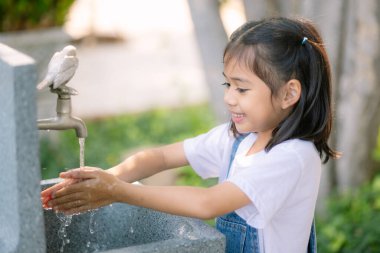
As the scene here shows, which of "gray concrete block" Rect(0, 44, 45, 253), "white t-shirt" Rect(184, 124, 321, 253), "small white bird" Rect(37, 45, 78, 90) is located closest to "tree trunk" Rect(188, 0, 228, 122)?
"white t-shirt" Rect(184, 124, 321, 253)

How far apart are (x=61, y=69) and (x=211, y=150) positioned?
632 millimetres

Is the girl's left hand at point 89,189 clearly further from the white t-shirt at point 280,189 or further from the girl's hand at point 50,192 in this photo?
the white t-shirt at point 280,189

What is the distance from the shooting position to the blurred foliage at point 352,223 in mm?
3508

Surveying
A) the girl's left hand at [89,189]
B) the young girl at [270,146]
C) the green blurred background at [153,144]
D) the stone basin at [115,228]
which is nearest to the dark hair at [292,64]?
the young girl at [270,146]

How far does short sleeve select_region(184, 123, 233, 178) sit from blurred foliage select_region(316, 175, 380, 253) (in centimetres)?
137

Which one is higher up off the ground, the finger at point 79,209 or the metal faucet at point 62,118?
the metal faucet at point 62,118

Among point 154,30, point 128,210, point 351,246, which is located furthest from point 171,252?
point 154,30

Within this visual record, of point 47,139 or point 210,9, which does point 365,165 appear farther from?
point 47,139

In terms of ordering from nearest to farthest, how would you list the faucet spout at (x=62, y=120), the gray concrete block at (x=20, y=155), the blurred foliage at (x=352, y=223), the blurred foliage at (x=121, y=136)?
the gray concrete block at (x=20, y=155) < the faucet spout at (x=62, y=120) < the blurred foliage at (x=352, y=223) < the blurred foliage at (x=121, y=136)

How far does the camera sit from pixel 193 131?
5.39 m

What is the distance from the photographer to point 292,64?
6.70ft

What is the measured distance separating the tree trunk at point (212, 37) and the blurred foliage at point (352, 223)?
0.69 meters

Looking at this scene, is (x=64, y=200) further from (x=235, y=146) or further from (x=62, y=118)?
(x=235, y=146)

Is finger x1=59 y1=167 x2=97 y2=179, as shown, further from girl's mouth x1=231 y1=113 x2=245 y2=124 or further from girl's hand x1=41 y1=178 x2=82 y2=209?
girl's mouth x1=231 y1=113 x2=245 y2=124
